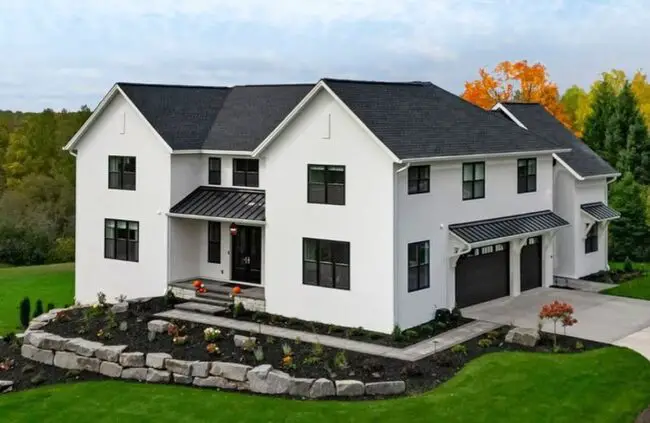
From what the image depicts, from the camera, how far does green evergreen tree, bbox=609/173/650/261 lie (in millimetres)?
39844

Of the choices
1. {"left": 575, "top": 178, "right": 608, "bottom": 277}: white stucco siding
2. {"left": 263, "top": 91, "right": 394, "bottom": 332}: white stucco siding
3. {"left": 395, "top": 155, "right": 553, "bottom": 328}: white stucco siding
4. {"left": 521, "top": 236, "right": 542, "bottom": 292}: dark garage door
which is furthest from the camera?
{"left": 575, "top": 178, "right": 608, "bottom": 277}: white stucco siding

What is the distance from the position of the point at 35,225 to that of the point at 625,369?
143 feet

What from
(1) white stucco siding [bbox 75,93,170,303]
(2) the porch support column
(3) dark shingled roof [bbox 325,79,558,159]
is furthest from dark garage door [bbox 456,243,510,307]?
(1) white stucco siding [bbox 75,93,170,303]

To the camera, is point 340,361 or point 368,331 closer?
point 340,361

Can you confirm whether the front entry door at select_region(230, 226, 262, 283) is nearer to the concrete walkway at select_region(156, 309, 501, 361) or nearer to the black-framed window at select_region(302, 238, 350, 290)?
the concrete walkway at select_region(156, 309, 501, 361)

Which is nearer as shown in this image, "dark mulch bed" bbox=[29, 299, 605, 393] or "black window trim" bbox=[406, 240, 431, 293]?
"dark mulch bed" bbox=[29, 299, 605, 393]

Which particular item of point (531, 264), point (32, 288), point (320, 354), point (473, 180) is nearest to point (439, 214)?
point (473, 180)

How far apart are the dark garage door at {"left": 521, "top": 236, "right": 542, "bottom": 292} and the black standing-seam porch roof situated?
9626 millimetres

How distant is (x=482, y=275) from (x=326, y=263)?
237 inches

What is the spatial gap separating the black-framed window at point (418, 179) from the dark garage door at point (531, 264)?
6597mm

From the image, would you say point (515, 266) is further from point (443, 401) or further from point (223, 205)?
point (443, 401)

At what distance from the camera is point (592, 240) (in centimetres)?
3155

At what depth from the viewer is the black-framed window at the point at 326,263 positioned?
22609 millimetres

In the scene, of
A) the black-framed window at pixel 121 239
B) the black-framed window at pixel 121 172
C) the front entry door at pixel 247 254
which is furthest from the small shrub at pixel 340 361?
the black-framed window at pixel 121 172
